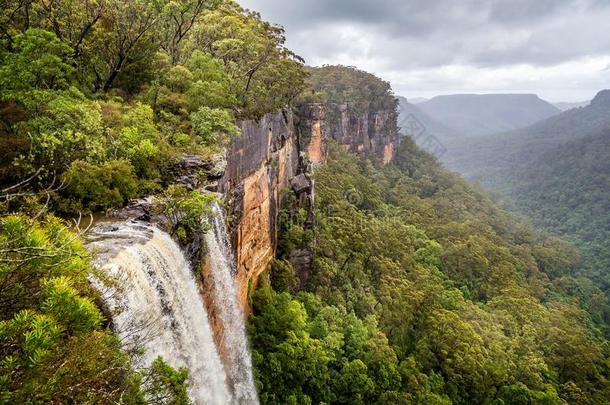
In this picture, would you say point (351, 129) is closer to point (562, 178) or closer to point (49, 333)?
point (49, 333)

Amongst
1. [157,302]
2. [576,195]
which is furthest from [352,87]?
[157,302]

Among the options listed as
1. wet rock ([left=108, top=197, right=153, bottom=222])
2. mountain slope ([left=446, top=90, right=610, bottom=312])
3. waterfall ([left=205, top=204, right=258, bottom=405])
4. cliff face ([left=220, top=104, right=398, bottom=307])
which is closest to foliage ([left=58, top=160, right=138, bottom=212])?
wet rock ([left=108, top=197, right=153, bottom=222])

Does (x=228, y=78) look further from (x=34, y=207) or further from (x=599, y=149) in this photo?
(x=599, y=149)

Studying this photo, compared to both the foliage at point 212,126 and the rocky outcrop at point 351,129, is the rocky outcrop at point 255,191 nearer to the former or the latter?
the foliage at point 212,126

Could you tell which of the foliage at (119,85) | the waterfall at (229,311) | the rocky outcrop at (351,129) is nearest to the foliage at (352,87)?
the rocky outcrop at (351,129)

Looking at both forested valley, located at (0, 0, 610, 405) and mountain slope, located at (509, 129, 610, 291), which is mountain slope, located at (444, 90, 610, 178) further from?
forested valley, located at (0, 0, 610, 405)

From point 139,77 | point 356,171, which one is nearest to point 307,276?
point 139,77

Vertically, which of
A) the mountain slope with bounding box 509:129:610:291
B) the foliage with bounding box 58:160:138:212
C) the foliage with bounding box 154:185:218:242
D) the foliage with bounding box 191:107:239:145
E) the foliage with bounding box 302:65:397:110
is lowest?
the mountain slope with bounding box 509:129:610:291
